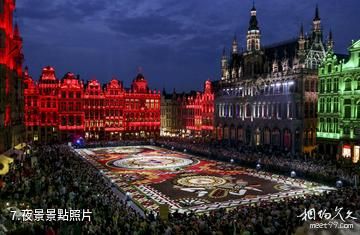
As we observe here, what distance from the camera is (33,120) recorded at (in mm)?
73125

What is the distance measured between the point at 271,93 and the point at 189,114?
33339 millimetres

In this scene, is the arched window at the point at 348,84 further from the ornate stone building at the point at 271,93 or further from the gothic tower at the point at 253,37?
Answer: the gothic tower at the point at 253,37

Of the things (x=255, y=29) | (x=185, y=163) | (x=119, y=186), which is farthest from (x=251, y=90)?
(x=119, y=186)

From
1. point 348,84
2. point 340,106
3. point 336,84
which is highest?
point 336,84

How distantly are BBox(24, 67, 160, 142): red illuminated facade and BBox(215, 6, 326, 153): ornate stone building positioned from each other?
73.6 ft

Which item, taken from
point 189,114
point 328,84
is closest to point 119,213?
point 328,84

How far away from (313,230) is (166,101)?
309ft

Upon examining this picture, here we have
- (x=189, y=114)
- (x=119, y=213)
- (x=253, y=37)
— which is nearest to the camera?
(x=119, y=213)

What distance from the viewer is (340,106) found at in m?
43.4

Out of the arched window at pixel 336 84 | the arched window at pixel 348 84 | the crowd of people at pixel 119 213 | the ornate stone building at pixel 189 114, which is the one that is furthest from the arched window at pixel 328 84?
the ornate stone building at pixel 189 114

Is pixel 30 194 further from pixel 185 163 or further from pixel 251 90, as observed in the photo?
pixel 251 90

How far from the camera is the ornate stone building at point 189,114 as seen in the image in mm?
80438

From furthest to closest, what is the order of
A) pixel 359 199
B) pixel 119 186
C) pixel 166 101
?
pixel 166 101 < pixel 119 186 < pixel 359 199

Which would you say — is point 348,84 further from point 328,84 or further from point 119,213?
point 119,213
